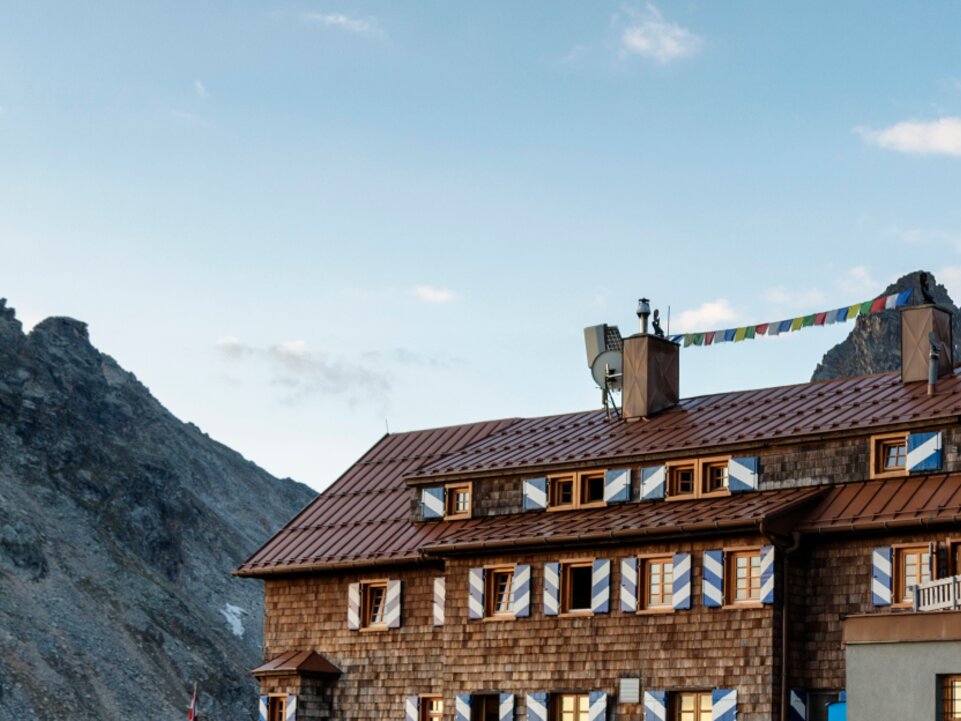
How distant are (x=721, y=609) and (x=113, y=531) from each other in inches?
4201

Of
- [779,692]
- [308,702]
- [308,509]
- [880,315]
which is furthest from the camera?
[880,315]

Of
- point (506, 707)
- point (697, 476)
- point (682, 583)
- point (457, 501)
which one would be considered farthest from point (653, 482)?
point (457, 501)

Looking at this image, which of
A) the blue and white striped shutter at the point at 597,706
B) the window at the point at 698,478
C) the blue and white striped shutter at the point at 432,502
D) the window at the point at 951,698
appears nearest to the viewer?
the window at the point at 951,698

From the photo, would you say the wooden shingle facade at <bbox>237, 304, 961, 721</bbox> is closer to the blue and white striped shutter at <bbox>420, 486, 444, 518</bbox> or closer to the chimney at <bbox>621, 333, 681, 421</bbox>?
the blue and white striped shutter at <bbox>420, 486, 444, 518</bbox>

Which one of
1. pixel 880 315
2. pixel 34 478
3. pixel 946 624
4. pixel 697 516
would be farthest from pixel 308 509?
pixel 880 315

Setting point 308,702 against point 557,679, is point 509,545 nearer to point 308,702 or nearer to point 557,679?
point 557,679

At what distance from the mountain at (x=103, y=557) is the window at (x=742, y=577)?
241ft

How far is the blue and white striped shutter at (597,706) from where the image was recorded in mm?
36438

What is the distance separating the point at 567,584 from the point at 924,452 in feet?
27.6

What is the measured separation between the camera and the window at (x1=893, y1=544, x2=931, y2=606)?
33250mm

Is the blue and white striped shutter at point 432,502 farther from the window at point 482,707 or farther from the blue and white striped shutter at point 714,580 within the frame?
the blue and white striped shutter at point 714,580

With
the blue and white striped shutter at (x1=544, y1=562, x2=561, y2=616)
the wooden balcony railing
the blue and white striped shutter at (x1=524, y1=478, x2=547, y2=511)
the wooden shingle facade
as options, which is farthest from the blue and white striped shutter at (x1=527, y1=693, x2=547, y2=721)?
the wooden balcony railing

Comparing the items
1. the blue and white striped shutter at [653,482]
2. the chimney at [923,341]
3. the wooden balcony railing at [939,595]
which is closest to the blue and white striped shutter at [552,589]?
the blue and white striped shutter at [653,482]

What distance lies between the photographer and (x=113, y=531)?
136250 millimetres
